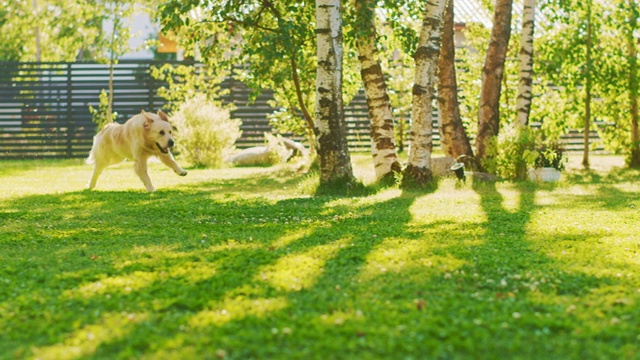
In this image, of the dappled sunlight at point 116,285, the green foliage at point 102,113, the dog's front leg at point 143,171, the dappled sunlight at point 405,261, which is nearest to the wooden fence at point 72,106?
the green foliage at point 102,113

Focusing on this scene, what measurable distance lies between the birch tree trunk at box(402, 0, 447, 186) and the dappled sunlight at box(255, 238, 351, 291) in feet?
19.1

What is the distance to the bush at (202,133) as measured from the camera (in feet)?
66.6

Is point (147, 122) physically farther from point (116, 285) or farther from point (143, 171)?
point (116, 285)

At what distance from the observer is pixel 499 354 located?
4.32m

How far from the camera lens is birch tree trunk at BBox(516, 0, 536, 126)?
55.2 ft

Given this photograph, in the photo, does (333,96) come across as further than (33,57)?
No

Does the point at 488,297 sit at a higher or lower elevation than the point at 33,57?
lower

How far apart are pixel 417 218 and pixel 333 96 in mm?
3354

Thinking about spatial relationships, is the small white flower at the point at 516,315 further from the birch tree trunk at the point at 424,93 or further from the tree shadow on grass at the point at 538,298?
the birch tree trunk at the point at 424,93

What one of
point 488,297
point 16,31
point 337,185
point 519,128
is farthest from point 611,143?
point 16,31

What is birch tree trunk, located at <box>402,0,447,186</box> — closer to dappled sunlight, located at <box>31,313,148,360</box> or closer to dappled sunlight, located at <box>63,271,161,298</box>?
dappled sunlight, located at <box>63,271,161,298</box>

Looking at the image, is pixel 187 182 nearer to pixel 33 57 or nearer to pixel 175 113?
pixel 175 113

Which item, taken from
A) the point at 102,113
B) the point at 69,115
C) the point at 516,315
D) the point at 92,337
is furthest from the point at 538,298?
the point at 69,115

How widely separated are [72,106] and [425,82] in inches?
583
